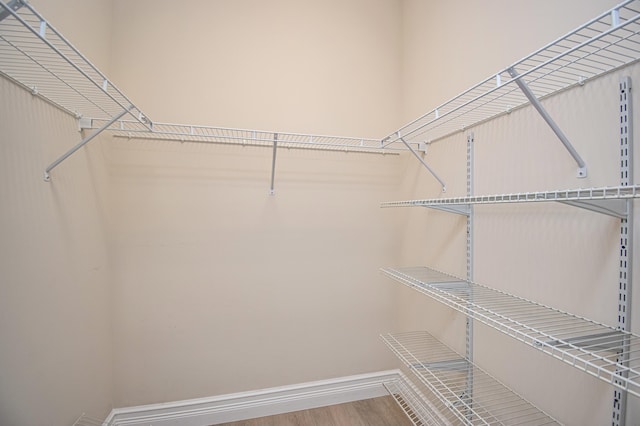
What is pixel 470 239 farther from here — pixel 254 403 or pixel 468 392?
pixel 254 403

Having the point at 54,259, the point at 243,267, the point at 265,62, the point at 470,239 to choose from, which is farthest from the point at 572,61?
the point at 54,259

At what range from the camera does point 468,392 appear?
117 cm

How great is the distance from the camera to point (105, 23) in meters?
1.34

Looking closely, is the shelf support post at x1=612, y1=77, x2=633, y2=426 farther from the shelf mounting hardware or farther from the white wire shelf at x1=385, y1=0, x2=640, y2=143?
the shelf mounting hardware

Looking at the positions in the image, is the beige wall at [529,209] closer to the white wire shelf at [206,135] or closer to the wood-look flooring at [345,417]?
the white wire shelf at [206,135]

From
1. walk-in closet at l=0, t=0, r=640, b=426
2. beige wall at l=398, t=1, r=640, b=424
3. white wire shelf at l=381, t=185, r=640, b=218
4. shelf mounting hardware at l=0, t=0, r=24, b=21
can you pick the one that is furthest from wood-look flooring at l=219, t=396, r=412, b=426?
shelf mounting hardware at l=0, t=0, r=24, b=21

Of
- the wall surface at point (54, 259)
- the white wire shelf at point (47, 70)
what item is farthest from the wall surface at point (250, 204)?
the white wire shelf at point (47, 70)

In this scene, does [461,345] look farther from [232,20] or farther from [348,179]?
[232,20]

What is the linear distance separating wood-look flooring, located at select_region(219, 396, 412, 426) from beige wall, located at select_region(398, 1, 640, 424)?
2.00 ft

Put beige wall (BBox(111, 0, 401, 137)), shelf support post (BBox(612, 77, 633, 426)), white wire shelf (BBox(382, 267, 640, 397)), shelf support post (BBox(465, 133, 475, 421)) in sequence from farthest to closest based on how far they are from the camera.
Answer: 1. beige wall (BBox(111, 0, 401, 137))
2. shelf support post (BBox(465, 133, 475, 421))
3. shelf support post (BBox(612, 77, 633, 426))
4. white wire shelf (BBox(382, 267, 640, 397))

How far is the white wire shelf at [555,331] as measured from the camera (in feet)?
1.93

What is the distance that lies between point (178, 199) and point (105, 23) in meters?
0.94

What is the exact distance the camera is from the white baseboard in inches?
57.1

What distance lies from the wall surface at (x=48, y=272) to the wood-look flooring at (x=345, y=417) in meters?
0.85
